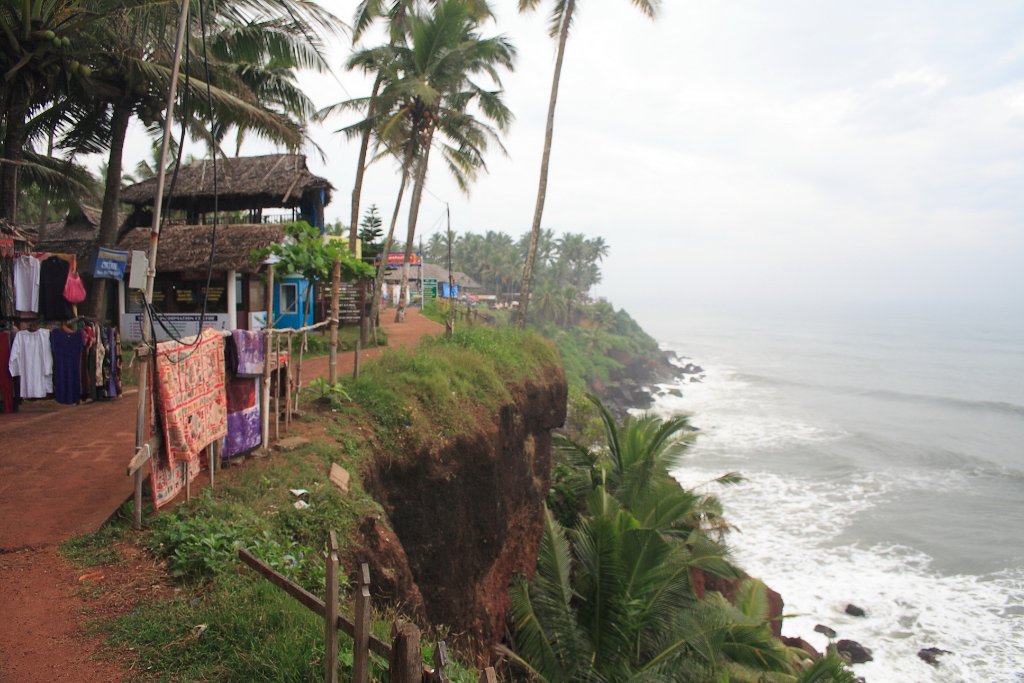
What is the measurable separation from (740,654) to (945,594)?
12309 millimetres

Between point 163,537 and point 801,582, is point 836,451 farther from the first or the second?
point 163,537

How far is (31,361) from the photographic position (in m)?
8.64

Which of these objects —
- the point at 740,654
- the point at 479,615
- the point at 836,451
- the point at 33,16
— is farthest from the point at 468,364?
the point at 836,451

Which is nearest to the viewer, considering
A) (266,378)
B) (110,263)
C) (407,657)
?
(407,657)

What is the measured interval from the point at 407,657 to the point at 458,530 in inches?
253

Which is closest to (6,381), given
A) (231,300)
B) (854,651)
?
(231,300)

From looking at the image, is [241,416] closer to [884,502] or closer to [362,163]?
[362,163]

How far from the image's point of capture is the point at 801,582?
60.6ft

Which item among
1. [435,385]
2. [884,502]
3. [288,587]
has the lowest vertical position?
[884,502]

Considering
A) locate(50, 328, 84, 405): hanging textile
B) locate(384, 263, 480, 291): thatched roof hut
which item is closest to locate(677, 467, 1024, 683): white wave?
locate(50, 328, 84, 405): hanging textile

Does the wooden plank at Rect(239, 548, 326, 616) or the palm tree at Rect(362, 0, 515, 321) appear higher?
the palm tree at Rect(362, 0, 515, 321)

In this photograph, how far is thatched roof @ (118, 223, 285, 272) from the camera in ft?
49.0

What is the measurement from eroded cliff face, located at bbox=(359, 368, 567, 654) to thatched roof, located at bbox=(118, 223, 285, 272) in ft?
25.7

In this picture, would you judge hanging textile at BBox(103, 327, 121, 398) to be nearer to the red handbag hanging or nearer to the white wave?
the red handbag hanging
